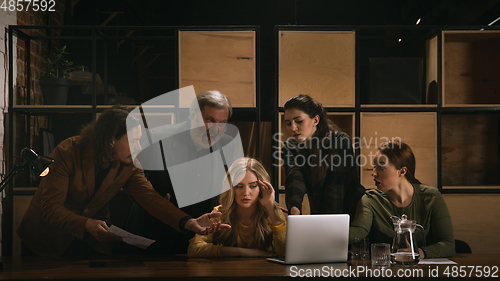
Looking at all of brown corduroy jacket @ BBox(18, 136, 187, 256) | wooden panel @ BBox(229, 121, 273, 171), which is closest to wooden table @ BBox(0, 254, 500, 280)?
brown corduroy jacket @ BBox(18, 136, 187, 256)

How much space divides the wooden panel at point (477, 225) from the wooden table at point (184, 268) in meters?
0.78

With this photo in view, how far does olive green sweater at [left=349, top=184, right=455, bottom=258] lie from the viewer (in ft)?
8.30

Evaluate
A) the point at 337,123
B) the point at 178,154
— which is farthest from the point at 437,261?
the point at 178,154

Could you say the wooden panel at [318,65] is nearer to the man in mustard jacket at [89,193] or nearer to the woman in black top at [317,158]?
the woman in black top at [317,158]

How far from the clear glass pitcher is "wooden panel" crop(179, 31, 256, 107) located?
1.39 m

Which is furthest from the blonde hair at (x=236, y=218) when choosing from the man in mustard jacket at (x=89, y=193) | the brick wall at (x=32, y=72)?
the brick wall at (x=32, y=72)

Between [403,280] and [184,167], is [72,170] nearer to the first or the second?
[184,167]

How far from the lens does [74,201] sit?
2.80 metres

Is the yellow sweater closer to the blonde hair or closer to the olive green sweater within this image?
the blonde hair

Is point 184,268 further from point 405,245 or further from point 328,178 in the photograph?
point 328,178

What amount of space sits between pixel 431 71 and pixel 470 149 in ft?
2.34

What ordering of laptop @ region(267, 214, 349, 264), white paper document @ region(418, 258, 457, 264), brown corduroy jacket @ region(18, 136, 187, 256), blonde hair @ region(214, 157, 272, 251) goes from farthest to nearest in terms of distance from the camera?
brown corduroy jacket @ region(18, 136, 187, 256)
blonde hair @ region(214, 157, 272, 251)
white paper document @ region(418, 258, 457, 264)
laptop @ region(267, 214, 349, 264)

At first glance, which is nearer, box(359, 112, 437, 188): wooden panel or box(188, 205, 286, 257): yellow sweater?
box(188, 205, 286, 257): yellow sweater

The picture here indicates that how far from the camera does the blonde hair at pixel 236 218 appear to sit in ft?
8.22
